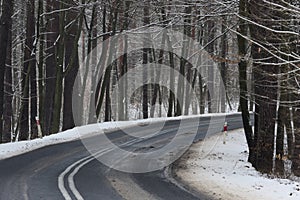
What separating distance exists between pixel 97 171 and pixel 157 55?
2826 centimetres

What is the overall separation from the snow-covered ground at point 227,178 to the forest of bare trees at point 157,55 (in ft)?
3.36

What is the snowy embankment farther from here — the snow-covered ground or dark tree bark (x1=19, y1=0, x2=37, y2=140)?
the snow-covered ground

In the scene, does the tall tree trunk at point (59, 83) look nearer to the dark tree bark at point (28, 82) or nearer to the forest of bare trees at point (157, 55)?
the forest of bare trees at point (157, 55)

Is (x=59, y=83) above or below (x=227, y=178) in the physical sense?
above

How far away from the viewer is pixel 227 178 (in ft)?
39.5

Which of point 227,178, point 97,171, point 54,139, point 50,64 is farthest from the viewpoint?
point 50,64

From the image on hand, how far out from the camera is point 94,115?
2770cm

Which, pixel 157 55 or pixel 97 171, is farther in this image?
pixel 157 55

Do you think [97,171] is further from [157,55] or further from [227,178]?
[157,55]

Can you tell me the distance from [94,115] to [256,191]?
59.6 feet

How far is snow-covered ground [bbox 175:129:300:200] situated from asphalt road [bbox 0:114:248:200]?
0.57m

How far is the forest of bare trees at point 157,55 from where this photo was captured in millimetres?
10750

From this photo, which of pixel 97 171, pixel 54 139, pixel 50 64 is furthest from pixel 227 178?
pixel 50 64

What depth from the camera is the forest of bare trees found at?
1075 centimetres
